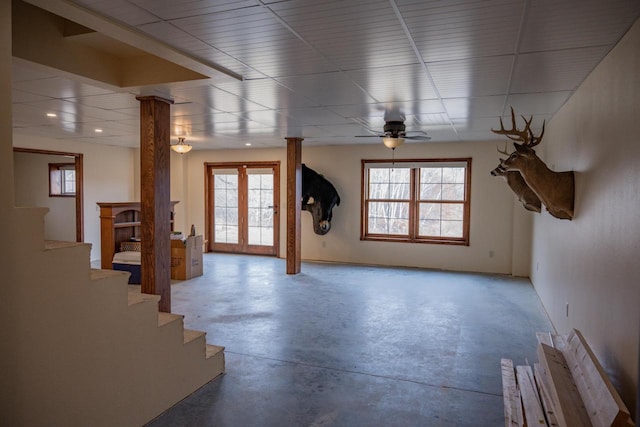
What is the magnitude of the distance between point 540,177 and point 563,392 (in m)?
Result: 1.88

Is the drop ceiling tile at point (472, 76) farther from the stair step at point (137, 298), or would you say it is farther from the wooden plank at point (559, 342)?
the stair step at point (137, 298)

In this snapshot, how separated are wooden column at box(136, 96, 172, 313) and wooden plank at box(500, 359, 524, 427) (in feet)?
9.93

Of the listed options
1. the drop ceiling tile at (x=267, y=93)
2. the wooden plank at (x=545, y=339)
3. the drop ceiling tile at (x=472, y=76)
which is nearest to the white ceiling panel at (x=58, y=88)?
the drop ceiling tile at (x=267, y=93)

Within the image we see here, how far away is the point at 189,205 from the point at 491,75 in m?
7.89

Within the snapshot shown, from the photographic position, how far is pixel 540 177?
360 cm

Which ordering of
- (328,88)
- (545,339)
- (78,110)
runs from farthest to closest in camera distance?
(78,110) < (328,88) < (545,339)

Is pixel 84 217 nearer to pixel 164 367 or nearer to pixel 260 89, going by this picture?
pixel 260 89

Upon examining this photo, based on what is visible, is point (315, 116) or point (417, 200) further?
point (417, 200)

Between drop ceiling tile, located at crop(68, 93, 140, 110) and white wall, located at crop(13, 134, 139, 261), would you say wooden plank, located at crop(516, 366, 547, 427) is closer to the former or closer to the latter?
drop ceiling tile, located at crop(68, 93, 140, 110)

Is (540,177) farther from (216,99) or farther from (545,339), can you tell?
(216,99)

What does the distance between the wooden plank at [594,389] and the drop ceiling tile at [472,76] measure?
1.97 meters

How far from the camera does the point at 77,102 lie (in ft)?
15.7

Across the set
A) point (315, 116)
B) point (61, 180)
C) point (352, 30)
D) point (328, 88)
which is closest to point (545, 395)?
point (352, 30)

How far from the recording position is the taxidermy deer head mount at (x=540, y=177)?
356cm
